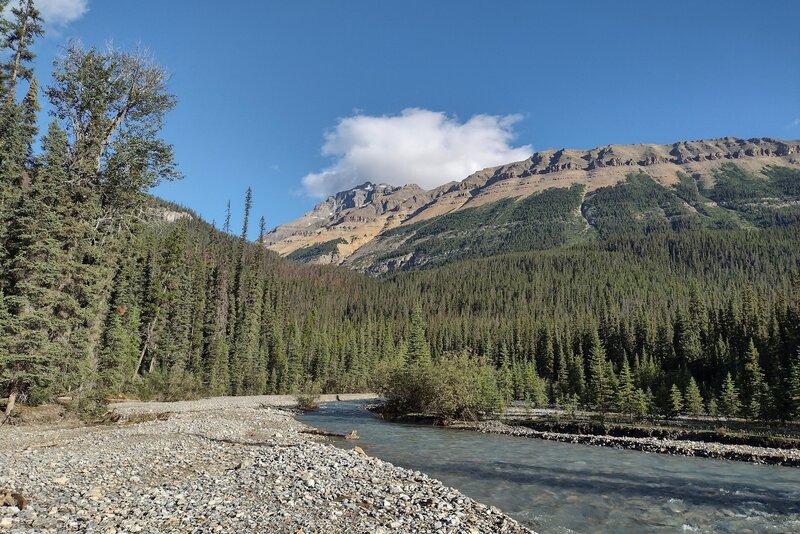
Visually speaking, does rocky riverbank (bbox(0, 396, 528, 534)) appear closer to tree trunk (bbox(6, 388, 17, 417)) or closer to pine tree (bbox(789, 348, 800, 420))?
tree trunk (bbox(6, 388, 17, 417))

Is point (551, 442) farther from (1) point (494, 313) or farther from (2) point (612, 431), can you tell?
(1) point (494, 313)

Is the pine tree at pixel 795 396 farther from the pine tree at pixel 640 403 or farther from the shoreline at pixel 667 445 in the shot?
the shoreline at pixel 667 445

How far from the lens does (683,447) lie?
3178 centimetres

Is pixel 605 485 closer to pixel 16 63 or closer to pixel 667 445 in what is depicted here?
pixel 667 445

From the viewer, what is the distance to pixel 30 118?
1148 inches

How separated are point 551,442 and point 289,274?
17031 centimetres

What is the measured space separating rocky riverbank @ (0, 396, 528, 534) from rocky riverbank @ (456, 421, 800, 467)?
21.6 meters

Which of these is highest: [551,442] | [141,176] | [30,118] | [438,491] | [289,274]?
[289,274]

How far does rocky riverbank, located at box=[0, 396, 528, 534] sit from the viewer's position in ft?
34.6

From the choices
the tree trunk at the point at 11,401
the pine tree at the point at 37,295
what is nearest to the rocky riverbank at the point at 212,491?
the tree trunk at the point at 11,401

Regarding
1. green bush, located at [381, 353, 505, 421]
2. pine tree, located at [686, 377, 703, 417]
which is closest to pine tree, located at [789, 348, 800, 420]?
pine tree, located at [686, 377, 703, 417]

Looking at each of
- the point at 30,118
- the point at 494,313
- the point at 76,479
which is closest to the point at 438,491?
the point at 76,479

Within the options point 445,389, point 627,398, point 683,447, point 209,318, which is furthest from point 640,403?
point 209,318

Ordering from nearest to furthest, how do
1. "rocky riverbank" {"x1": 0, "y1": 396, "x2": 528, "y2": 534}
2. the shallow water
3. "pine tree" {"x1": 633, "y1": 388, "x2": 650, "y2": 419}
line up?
"rocky riverbank" {"x1": 0, "y1": 396, "x2": 528, "y2": 534} → the shallow water → "pine tree" {"x1": 633, "y1": 388, "x2": 650, "y2": 419}
